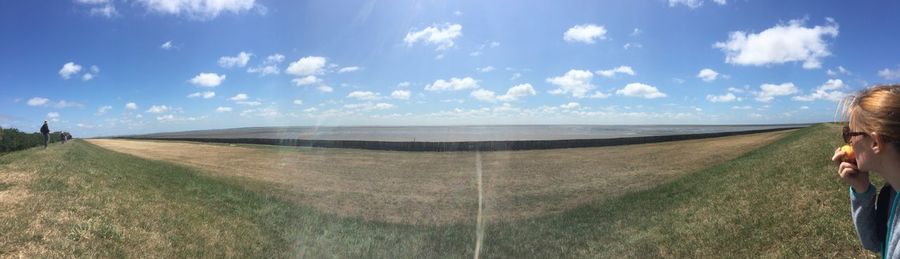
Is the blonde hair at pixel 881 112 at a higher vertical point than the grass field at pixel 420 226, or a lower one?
higher

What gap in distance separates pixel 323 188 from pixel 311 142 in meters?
37.7

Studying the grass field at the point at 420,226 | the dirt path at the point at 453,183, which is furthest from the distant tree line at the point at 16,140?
the grass field at the point at 420,226

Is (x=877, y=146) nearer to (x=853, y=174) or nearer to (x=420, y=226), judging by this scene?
(x=853, y=174)

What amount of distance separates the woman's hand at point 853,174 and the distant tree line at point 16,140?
102 feet

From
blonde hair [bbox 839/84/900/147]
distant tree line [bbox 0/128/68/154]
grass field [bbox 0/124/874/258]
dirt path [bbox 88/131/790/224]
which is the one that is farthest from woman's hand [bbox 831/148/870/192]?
distant tree line [bbox 0/128/68/154]

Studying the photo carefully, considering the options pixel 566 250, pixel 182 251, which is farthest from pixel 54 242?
pixel 566 250

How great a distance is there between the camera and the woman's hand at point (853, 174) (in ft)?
7.54

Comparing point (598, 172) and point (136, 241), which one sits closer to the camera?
point (136, 241)

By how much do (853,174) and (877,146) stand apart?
0.41 metres

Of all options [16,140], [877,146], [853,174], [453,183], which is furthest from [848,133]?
[16,140]

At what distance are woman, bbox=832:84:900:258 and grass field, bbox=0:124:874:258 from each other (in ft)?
22.1

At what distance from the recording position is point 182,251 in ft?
29.8

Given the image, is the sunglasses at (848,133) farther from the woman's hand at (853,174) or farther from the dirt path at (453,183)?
the dirt path at (453,183)

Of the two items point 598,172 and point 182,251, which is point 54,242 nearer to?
point 182,251
